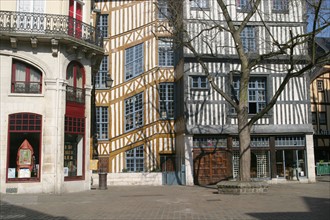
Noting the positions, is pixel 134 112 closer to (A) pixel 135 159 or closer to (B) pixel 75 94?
(A) pixel 135 159

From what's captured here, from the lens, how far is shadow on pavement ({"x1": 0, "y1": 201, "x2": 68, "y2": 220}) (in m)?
8.75

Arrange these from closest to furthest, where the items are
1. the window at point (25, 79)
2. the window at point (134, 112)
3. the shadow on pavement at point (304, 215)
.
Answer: the shadow on pavement at point (304, 215) → the window at point (25, 79) → the window at point (134, 112)

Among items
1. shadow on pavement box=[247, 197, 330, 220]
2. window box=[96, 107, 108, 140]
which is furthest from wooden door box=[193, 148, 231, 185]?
shadow on pavement box=[247, 197, 330, 220]

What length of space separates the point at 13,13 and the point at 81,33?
288 cm

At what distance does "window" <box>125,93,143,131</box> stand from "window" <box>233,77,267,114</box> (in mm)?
6389

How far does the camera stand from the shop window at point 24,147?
48.7 feet

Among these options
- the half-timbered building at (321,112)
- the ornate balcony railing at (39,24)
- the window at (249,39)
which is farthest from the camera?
the half-timbered building at (321,112)

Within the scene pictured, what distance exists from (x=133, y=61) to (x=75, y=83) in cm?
835

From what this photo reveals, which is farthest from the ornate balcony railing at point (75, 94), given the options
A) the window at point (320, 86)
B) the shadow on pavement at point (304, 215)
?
the window at point (320, 86)

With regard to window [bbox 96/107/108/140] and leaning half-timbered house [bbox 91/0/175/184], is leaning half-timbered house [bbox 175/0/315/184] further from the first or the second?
window [bbox 96/107/108/140]

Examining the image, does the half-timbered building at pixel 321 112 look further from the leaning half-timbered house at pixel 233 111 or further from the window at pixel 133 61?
the window at pixel 133 61

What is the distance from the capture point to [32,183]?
48.8 ft

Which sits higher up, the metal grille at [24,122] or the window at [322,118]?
the window at [322,118]

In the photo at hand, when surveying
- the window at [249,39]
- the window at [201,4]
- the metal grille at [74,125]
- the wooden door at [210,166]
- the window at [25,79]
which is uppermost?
the window at [201,4]
